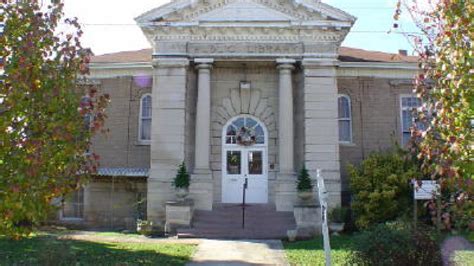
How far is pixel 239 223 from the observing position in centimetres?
1719

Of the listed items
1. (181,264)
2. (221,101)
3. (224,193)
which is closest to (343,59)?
(221,101)

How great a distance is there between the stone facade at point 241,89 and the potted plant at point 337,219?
1.64 feet

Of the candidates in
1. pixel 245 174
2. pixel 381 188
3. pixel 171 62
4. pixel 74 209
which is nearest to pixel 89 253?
pixel 245 174

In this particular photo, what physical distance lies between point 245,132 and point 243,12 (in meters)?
4.98

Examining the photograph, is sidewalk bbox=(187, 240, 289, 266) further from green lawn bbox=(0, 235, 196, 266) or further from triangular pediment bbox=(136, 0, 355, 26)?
triangular pediment bbox=(136, 0, 355, 26)

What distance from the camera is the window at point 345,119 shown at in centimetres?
2241

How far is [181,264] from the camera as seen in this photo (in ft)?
36.4

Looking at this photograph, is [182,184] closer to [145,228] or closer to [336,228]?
[145,228]

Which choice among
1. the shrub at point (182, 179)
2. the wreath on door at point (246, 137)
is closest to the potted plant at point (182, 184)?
the shrub at point (182, 179)

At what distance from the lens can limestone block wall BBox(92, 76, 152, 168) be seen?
2241 centimetres

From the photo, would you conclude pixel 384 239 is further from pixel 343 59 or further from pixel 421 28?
pixel 343 59

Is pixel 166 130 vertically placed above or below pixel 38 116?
above

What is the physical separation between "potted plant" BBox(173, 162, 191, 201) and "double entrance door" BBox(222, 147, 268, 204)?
2534 millimetres

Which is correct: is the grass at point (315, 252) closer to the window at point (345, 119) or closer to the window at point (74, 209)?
the window at point (345, 119)
